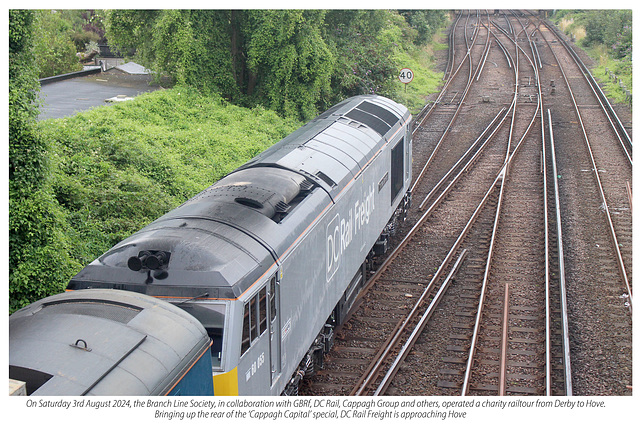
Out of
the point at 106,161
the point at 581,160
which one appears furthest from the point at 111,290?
the point at 581,160

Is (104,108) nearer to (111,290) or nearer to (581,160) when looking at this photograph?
(111,290)

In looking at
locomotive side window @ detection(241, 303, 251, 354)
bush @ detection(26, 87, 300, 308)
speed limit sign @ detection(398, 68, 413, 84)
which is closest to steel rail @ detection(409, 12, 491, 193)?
speed limit sign @ detection(398, 68, 413, 84)

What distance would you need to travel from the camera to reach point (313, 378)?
10.6m

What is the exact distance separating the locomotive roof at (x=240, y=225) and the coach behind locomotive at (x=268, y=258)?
0.6 inches

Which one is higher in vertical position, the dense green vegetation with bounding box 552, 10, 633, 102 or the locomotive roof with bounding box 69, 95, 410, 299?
the dense green vegetation with bounding box 552, 10, 633, 102

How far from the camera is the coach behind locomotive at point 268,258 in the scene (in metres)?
7.18

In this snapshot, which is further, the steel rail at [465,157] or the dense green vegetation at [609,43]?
the dense green vegetation at [609,43]

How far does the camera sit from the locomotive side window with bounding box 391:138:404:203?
51.4ft

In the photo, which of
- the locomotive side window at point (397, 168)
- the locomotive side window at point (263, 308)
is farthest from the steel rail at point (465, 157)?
the locomotive side window at point (263, 308)

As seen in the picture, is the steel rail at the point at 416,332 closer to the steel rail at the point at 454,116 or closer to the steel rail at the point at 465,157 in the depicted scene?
the steel rail at the point at 465,157

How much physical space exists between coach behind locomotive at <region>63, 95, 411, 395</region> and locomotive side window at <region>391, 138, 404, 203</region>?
7.45 ft

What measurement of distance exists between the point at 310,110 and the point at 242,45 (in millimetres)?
3820

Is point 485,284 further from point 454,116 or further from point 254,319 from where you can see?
point 454,116

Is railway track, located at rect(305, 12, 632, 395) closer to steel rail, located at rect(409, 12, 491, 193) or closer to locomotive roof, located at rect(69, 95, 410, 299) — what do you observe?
steel rail, located at rect(409, 12, 491, 193)
